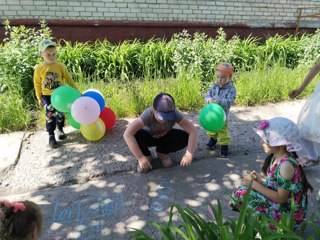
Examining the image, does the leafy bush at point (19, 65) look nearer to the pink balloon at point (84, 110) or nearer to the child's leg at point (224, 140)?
the pink balloon at point (84, 110)

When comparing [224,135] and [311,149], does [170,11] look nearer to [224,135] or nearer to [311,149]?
[224,135]

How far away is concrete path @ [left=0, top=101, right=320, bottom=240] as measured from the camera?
257 cm

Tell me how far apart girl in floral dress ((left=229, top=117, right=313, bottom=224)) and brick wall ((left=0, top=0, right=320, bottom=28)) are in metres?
5.74

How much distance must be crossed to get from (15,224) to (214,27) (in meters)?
7.27

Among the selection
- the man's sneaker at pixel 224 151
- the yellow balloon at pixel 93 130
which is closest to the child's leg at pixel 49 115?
the yellow balloon at pixel 93 130

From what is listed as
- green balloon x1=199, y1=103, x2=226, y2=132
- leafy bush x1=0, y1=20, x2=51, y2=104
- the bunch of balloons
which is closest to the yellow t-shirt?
the bunch of balloons

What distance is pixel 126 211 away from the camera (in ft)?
8.73

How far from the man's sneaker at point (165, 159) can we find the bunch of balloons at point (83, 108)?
0.84m

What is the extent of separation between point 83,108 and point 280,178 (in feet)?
7.03

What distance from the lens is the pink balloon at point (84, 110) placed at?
3310 mm

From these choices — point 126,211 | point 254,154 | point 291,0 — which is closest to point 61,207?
point 126,211

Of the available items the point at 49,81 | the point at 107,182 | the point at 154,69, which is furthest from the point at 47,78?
the point at 154,69

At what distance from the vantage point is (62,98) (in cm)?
337

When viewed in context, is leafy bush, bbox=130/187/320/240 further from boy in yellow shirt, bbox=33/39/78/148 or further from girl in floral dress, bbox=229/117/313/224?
boy in yellow shirt, bbox=33/39/78/148
